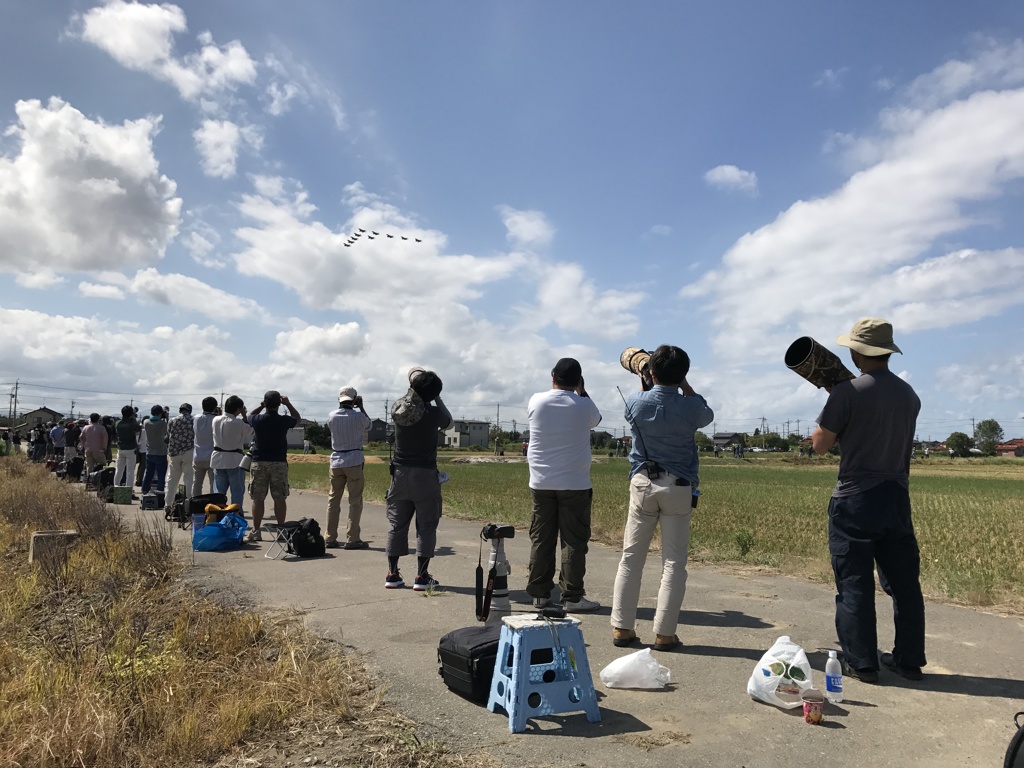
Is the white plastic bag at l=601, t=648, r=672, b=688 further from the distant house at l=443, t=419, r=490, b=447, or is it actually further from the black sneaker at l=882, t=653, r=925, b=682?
the distant house at l=443, t=419, r=490, b=447

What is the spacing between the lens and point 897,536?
4.60m

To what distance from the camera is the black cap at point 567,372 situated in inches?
239

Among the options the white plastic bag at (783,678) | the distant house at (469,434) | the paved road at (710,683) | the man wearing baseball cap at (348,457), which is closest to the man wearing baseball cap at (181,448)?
the man wearing baseball cap at (348,457)

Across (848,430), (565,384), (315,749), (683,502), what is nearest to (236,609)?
(315,749)

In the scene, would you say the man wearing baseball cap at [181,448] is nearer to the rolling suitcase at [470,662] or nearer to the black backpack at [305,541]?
the black backpack at [305,541]

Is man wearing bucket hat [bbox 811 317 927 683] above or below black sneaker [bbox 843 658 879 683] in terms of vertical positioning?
above

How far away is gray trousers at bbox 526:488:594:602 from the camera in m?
5.92

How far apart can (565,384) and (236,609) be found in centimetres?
322

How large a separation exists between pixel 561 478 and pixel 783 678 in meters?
2.33

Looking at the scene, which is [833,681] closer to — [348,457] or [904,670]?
[904,670]

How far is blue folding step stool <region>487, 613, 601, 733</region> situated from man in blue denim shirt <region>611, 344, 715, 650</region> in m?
1.25

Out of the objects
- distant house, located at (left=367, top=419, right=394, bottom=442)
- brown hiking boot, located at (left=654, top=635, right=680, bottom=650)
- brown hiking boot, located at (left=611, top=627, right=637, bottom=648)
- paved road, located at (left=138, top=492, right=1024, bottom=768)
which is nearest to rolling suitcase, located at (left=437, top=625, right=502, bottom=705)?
paved road, located at (left=138, top=492, right=1024, bottom=768)

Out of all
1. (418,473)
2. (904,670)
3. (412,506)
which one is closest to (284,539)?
(412,506)

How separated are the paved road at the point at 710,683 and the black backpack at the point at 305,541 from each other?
3.04 ft
